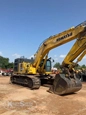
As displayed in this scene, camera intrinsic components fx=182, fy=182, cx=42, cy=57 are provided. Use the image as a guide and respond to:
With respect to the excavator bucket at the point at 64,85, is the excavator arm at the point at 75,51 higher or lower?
higher

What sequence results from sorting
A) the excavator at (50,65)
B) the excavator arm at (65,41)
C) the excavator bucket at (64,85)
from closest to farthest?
the excavator bucket at (64,85) < the excavator at (50,65) < the excavator arm at (65,41)

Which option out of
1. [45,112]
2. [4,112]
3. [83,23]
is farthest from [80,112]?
[83,23]

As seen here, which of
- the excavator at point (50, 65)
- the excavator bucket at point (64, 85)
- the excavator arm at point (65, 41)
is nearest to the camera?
the excavator bucket at point (64, 85)

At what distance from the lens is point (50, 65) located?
1577 cm

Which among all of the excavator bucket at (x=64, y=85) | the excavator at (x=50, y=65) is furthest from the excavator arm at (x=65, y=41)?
the excavator bucket at (x=64, y=85)

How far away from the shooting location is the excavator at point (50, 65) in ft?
35.7

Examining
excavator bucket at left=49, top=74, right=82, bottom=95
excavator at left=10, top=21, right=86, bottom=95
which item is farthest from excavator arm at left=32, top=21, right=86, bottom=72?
excavator bucket at left=49, top=74, right=82, bottom=95

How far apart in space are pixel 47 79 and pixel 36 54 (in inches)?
95.9

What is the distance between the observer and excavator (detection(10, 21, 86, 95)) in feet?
35.7

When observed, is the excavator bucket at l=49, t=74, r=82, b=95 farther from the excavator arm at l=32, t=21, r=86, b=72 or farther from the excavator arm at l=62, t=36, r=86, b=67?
the excavator arm at l=32, t=21, r=86, b=72

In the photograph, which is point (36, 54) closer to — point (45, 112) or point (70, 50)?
point (70, 50)

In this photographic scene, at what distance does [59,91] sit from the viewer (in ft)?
35.7

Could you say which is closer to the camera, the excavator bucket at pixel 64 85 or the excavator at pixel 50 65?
the excavator bucket at pixel 64 85

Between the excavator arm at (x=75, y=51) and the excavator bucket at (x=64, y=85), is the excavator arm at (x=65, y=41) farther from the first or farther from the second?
the excavator bucket at (x=64, y=85)
